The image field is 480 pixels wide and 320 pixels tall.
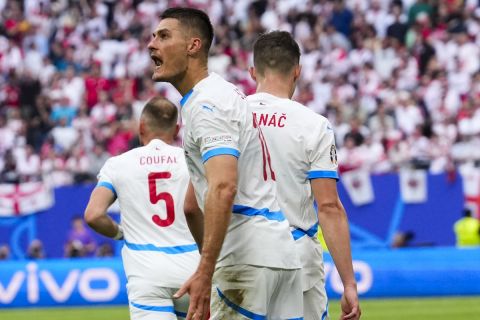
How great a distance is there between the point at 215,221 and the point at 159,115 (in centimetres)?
298

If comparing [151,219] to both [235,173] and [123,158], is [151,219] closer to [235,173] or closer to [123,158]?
[123,158]

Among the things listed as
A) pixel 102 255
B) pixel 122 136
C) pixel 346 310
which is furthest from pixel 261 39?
pixel 122 136

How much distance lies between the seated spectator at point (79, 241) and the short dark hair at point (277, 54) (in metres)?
14.4

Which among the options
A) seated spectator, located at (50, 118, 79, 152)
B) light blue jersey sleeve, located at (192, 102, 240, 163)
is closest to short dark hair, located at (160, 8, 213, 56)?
light blue jersey sleeve, located at (192, 102, 240, 163)

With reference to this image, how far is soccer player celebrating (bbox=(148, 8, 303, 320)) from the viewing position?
5672mm

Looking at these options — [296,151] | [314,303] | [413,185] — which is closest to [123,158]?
[296,151]

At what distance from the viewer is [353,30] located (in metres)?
26.0

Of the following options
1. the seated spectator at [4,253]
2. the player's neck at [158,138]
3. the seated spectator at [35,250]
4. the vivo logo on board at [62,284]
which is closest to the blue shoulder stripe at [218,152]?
the player's neck at [158,138]

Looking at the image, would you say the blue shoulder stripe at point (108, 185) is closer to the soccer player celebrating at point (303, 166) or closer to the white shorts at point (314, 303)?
the soccer player celebrating at point (303, 166)

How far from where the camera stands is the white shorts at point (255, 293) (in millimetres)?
5840

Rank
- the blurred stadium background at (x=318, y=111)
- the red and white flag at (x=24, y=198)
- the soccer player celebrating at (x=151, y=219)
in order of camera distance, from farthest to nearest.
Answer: the red and white flag at (x=24, y=198) → the blurred stadium background at (x=318, y=111) → the soccer player celebrating at (x=151, y=219)

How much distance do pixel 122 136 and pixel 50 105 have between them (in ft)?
9.13

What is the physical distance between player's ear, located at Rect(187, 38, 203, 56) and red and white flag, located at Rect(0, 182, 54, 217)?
52.8 ft

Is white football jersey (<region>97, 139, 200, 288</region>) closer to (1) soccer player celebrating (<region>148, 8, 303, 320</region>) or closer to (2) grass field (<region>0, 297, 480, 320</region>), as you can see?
(1) soccer player celebrating (<region>148, 8, 303, 320</region>)
